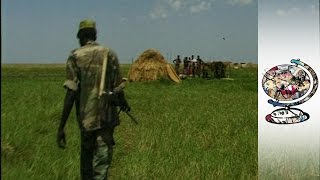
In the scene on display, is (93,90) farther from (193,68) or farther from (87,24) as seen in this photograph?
(193,68)

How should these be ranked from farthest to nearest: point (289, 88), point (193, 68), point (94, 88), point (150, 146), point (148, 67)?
point (193, 68) → point (148, 67) → point (150, 146) → point (289, 88) → point (94, 88)

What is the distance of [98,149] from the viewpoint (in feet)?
14.4

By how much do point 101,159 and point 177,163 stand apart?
183cm

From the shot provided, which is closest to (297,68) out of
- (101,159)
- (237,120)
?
(101,159)

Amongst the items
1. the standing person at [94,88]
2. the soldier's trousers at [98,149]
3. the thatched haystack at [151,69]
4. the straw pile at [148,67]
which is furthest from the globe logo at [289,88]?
the straw pile at [148,67]

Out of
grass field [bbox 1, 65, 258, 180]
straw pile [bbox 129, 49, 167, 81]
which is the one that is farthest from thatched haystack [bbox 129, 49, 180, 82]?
grass field [bbox 1, 65, 258, 180]

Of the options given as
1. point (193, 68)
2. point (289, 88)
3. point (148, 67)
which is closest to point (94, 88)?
point (289, 88)

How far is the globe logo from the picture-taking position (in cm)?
472

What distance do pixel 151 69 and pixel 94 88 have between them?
18.0 metres

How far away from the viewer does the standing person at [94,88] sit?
4.31 meters

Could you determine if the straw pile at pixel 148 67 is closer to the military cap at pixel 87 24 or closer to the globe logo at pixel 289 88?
the globe logo at pixel 289 88

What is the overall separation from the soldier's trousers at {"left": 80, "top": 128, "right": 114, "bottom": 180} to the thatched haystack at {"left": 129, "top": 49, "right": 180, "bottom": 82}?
17.1 meters

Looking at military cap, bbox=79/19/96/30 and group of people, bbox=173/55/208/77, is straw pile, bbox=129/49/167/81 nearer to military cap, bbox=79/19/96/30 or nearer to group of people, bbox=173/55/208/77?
group of people, bbox=173/55/208/77

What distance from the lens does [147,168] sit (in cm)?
577
